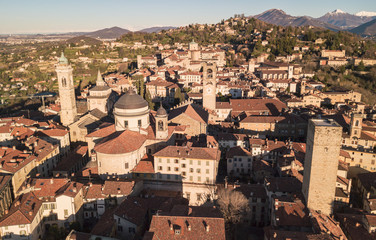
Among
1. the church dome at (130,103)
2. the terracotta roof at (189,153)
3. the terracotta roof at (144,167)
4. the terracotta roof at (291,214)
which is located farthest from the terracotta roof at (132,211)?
the church dome at (130,103)

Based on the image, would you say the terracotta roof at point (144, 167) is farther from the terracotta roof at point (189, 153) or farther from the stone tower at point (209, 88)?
the stone tower at point (209, 88)

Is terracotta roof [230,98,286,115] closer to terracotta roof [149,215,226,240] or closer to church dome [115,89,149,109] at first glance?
church dome [115,89,149,109]

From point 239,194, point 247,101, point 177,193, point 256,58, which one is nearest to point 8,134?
point 177,193

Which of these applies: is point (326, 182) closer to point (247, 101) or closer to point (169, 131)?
point (169, 131)

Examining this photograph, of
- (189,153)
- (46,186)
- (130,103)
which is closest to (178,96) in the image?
A: (130,103)

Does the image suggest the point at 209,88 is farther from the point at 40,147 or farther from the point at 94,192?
the point at 94,192

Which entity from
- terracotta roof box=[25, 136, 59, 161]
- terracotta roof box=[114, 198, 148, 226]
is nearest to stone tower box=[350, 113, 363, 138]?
terracotta roof box=[114, 198, 148, 226]
